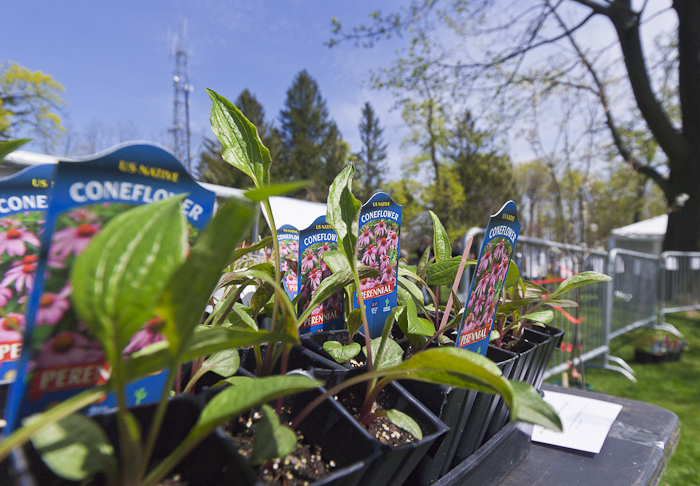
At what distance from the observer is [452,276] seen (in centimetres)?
68

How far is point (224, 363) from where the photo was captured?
1.51 feet

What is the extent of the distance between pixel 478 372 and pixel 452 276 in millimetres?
388

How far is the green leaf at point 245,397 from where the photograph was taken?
264 millimetres

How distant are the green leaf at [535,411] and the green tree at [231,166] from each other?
49.4ft

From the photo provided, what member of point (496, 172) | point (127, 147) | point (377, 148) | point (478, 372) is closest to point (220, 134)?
point (127, 147)

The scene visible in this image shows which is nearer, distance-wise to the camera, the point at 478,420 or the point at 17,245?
the point at 17,245

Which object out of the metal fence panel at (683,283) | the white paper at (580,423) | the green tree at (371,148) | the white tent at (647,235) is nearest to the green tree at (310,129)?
the green tree at (371,148)

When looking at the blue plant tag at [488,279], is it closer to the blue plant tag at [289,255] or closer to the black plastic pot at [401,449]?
the black plastic pot at [401,449]

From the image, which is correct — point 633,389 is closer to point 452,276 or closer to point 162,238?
point 452,276

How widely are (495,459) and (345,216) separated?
1.55 ft

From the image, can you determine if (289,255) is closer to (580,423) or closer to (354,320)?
(354,320)

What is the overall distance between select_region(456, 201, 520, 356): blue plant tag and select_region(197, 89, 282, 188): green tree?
1476 centimetres

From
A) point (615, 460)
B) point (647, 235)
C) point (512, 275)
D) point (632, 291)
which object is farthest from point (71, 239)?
point (647, 235)

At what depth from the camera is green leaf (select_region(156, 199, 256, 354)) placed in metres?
0.23
